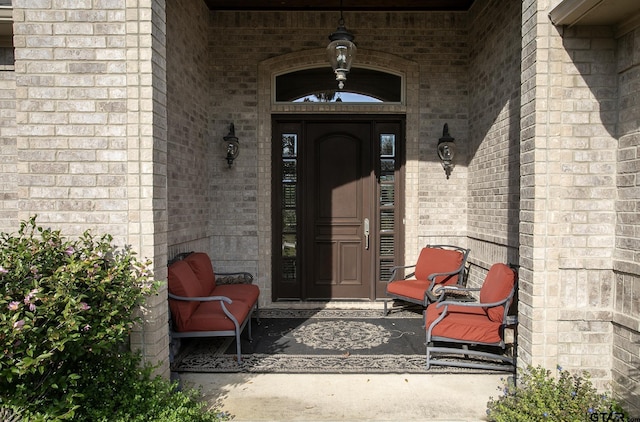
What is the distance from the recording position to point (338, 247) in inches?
238

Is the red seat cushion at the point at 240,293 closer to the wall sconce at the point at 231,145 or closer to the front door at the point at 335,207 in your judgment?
the front door at the point at 335,207

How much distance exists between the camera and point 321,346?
4.26 m

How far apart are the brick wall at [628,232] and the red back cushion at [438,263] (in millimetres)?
2375

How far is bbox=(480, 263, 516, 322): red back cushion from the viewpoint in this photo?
12.3ft

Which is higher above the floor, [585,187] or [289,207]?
[585,187]

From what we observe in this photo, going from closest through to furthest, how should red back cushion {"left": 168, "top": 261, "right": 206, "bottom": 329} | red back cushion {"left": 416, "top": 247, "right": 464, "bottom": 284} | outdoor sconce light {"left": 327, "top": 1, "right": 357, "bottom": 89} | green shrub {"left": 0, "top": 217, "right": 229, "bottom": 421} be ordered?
green shrub {"left": 0, "top": 217, "right": 229, "bottom": 421}
red back cushion {"left": 168, "top": 261, "right": 206, "bottom": 329}
outdoor sconce light {"left": 327, "top": 1, "right": 357, "bottom": 89}
red back cushion {"left": 416, "top": 247, "right": 464, "bottom": 284}

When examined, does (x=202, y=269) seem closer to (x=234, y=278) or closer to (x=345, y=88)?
(x=234, y=278)

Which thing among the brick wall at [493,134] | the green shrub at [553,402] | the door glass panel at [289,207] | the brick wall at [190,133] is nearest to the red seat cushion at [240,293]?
the brick wall at [190,133]

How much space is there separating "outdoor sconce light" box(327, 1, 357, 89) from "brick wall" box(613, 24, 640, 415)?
7.87 feet

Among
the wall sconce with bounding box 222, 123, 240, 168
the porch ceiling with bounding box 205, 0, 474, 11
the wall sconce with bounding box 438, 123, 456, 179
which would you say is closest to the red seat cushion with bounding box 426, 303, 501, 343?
the wall sconce with bounding box 438, 123, 456, 179

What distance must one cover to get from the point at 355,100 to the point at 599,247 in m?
3.79

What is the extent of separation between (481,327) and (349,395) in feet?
4.43

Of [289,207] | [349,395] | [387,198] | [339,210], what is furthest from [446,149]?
[349,395]

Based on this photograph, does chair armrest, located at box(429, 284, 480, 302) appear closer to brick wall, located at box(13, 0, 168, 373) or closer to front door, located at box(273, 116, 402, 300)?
front door, located at box(273, 116, 402, 300)
